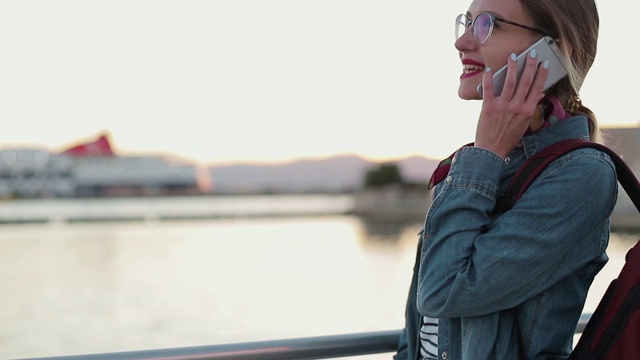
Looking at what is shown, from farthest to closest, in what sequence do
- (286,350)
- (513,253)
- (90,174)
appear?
(90,174) < (286,350) < (513,253)

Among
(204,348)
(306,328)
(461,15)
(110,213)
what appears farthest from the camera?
(110,213)

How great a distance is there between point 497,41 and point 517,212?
298 mm

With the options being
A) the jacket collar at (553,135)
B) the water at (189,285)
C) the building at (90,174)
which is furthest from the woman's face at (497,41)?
the building at (90,174)

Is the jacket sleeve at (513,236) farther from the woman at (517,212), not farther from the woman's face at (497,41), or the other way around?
the woman's face at (497,41)

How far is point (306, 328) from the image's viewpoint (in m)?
21.0

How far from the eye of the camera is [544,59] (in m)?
1.17

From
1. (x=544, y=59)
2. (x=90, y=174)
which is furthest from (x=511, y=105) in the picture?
(x=90, y=174)

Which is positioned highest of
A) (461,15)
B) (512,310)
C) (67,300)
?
(461,15)

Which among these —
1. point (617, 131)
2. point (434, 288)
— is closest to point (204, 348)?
point (434, 288)

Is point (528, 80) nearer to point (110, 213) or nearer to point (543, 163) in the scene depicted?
point (543, 163)

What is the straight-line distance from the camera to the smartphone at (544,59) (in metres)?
1.17

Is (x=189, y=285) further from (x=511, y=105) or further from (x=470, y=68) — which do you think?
(x=511, y=105)

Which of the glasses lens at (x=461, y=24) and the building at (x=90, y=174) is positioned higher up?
the glasses lens at (x=461, y=24)

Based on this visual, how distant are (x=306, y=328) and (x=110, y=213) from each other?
49.3 m
